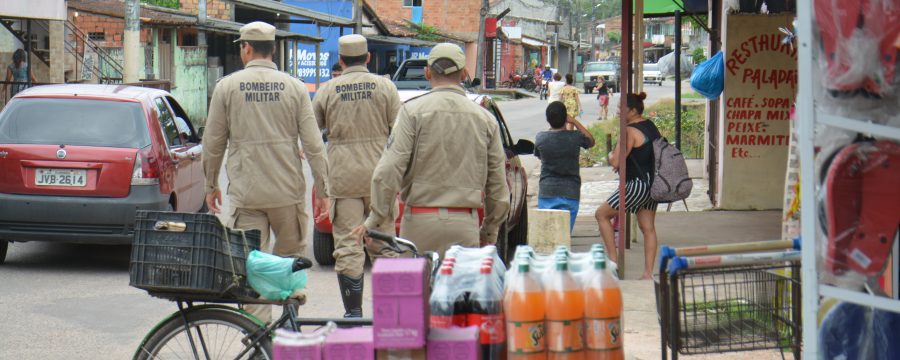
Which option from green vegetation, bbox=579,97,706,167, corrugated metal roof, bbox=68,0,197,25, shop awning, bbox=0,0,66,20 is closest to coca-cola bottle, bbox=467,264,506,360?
green vegetation, bbox=579,97,706,167

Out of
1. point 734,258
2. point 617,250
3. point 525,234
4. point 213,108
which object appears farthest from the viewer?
point 525,234

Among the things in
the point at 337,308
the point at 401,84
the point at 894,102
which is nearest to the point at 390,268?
the point at 894,102

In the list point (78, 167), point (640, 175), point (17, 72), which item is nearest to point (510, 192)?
point (640, 175)

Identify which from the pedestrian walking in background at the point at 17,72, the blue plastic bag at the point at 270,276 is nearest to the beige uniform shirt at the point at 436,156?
the blue plastic bag at the point at 270,276

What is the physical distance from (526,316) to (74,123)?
7079 mm

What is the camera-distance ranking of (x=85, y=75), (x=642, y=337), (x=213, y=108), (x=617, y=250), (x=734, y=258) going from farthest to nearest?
(x=85, y=75)
(x=617, y=250)
(x=642, y=337)
(x=213, y=108)
(x=734, y=258)

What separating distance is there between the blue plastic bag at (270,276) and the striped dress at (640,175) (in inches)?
201

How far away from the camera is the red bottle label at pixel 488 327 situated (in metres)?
4.11

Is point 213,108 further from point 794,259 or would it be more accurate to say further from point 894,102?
point 894,102

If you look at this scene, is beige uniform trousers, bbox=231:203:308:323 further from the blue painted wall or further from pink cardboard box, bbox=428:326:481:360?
the blue painted wall

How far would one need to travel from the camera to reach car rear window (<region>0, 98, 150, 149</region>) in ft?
32.6

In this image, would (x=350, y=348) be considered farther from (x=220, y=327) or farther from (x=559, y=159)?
(x=559, y=159)

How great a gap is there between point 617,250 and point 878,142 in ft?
21.3

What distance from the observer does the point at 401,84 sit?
85.7 ft
